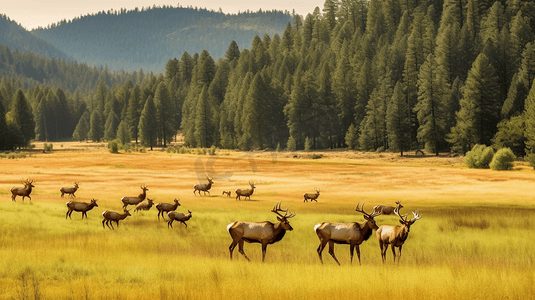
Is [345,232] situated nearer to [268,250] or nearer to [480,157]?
[268,250]

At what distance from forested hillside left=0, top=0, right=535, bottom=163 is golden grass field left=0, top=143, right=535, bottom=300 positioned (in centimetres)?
4148

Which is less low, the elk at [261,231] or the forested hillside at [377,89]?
the forested hillside at [377,89]

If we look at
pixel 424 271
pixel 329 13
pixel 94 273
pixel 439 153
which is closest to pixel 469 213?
pixel 424 271

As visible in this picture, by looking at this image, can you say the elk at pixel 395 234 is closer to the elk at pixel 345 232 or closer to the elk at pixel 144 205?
the elk at pixel 345 232

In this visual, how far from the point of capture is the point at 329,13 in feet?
575

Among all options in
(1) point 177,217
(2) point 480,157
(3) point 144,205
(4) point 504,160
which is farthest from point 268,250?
(2) point 480,157

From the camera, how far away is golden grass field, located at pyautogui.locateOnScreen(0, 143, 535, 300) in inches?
481

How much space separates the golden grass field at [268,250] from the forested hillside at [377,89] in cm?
4148

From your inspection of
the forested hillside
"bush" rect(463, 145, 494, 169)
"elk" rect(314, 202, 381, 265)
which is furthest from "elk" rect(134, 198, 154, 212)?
the forested hillside

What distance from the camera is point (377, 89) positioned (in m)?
Result: 111

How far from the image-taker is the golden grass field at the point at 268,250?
12.2 meters

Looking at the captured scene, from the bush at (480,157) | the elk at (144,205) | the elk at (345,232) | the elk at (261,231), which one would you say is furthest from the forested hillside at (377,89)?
the elk at (261,231)

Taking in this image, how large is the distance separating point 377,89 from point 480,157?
4498 centimetres

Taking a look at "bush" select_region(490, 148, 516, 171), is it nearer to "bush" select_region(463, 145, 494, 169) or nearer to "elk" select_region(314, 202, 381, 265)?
"bush" select_region(463, 145, 494, 169)
